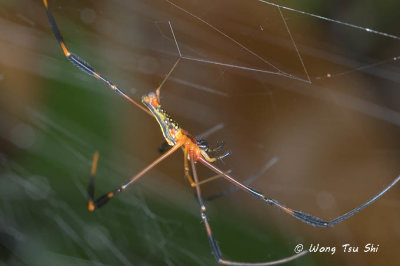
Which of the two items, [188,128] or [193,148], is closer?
[193,148]

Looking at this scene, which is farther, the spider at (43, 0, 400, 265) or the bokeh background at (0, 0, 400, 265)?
the bokeh background at (0, 0, 400, 265)

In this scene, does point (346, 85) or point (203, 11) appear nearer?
point (203, 11)

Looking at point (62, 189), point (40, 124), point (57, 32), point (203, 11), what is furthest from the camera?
point (40, 124)

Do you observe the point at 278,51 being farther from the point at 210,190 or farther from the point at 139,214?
the point at 139,214

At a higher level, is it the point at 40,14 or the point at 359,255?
the point at 40,14

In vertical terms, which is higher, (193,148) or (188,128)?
(188,128)

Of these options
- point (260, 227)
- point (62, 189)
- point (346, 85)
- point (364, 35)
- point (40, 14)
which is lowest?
point (62, 189)

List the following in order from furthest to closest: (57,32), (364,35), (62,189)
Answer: (62,189) → (364,35) → (57,32)

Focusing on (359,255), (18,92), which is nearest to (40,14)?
(18,92)
